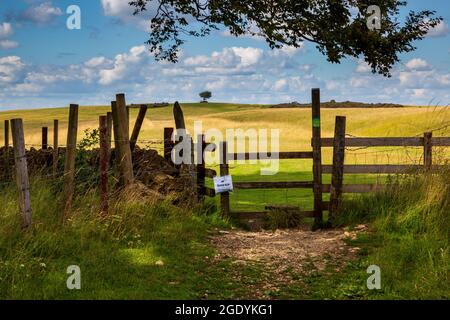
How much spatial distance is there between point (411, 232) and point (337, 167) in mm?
3399

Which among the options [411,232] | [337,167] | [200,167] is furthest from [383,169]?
[200,167]

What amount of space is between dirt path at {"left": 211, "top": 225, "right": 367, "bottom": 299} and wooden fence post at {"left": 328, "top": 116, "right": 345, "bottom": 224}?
0.81 meters

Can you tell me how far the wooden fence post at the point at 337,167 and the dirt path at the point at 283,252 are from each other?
806mm

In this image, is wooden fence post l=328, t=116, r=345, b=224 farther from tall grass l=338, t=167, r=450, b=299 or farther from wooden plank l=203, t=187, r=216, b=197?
wooden plank l=203, t=187, r=216, b=197

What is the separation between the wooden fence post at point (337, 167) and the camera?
13.0 m

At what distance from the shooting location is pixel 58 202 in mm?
10078

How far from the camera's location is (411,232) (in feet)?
32.7

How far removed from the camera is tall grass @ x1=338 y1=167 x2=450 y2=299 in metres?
7.77

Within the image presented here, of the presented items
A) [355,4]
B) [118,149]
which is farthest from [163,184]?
[355,4]

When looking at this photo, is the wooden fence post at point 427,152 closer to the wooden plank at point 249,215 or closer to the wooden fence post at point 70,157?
the wooden plank at point 249,215

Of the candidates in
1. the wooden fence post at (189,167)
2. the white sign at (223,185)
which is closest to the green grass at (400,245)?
the white sign at (223,185)

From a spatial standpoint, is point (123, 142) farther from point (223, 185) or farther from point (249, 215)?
point (249, 215)

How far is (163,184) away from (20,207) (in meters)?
4.42

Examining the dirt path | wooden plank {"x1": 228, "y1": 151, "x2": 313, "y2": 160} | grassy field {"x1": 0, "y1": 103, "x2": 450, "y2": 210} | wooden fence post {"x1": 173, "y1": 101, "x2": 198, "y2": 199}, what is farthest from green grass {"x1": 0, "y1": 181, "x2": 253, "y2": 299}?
grassy field {"x1": 0, "y1": 103, "x2": 450, "y2": 210}
